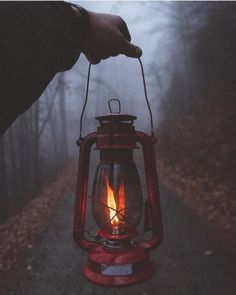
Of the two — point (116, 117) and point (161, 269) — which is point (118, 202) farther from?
point (161, 269)

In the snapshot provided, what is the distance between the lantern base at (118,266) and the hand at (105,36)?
965mm

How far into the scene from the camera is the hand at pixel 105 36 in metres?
0.96

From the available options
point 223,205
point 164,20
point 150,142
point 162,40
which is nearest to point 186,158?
point 223,205

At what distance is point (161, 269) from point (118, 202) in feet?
14.7

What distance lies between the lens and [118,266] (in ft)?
5.66

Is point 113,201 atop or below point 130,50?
below

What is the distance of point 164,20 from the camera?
18500mm

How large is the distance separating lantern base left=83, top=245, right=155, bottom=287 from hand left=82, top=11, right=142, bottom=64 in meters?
0.96

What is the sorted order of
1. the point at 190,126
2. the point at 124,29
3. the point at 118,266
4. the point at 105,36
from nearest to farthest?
1. the point at 105,36
2. the point at 124,29
3. the point at 118,266
4. the point at 190,126

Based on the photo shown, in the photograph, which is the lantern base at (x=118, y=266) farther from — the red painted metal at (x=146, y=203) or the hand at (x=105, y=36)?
the hand at (x=105, y=36)

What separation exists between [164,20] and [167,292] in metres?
15.6

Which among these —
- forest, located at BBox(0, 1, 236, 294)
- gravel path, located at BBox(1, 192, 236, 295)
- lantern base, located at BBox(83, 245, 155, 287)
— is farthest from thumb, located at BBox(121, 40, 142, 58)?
forest, located at BBox(0, 1, 236, 294)

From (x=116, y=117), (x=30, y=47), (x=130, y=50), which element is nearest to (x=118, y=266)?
(x=116, y=117)

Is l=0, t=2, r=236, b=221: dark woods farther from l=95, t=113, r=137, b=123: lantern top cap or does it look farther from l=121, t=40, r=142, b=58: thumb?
l=121, t=40, r=142, b=58: thumb
